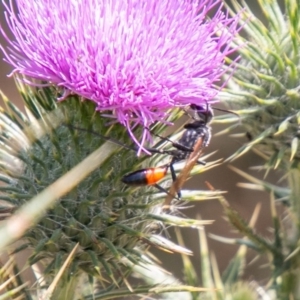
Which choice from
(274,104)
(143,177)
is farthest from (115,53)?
(274,104)

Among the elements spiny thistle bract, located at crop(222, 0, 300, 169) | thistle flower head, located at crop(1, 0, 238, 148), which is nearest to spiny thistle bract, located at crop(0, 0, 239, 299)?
thistle flower head, located at crop(1, 0, 238, 148)

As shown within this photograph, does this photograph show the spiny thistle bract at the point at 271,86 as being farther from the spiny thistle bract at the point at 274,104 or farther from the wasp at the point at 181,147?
the wasp at the point at 181,147

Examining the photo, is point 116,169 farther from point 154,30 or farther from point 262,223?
point 262,223

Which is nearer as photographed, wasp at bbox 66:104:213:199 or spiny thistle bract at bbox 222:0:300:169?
wasp at bbox 66:104:213:199

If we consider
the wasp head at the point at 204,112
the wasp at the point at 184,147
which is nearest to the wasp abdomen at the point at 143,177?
the wasp at the point at 184,147

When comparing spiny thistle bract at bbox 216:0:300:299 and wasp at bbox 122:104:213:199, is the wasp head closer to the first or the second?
wasp at bbox 122:104:213:199

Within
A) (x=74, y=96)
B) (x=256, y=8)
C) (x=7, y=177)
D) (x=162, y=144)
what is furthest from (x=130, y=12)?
(x=256, y=8)
